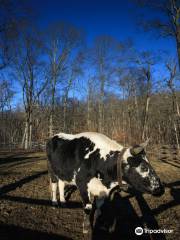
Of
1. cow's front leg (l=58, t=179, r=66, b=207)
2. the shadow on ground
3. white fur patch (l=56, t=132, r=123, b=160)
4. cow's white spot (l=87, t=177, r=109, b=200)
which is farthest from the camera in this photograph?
cow's front leg (l=58, t=179, r=66, b=207)

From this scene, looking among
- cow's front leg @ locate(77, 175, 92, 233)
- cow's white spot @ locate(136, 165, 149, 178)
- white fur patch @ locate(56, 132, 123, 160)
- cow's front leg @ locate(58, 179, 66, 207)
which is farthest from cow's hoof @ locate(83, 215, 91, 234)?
cow's front leg @ locate(58, 179, 66, 207)

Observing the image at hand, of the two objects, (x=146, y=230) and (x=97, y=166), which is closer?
(x=146, y=230)

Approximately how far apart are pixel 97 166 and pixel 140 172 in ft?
2.93

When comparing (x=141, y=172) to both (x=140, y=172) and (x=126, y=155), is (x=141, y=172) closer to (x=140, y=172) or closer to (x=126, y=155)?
(x=140, y=172)

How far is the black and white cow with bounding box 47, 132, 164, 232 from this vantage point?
15.1 feet

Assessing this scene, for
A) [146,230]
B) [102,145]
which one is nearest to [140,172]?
[102,145]

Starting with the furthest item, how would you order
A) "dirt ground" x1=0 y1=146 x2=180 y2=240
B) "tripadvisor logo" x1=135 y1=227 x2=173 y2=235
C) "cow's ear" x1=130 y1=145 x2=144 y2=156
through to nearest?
"tripadvisor logo" x1=135 y1=227 x2=173 y2=235, "dirt ground" x1=0 y1=146 x2=180 y2=240, "cow's ear" x1=130 y1=145 x2=144 y2=156

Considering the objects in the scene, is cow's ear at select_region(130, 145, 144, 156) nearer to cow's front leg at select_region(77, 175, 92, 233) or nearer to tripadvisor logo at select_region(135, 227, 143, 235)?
cow's front leg at select_region(77, 175, 92, 233)

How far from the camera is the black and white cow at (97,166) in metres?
4.61

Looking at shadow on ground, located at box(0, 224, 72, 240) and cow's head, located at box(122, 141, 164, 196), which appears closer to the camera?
shadow on ground, located at box(0, 224, 72, 240)

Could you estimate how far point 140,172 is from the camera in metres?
4.62

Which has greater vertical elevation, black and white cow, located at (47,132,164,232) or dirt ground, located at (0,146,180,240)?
black and white cow, located at (47,132,164,232)

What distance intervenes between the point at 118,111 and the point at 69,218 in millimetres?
33441

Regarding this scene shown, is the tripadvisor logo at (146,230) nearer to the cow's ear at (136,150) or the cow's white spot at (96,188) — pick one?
the cow's white spot at (96,188)
